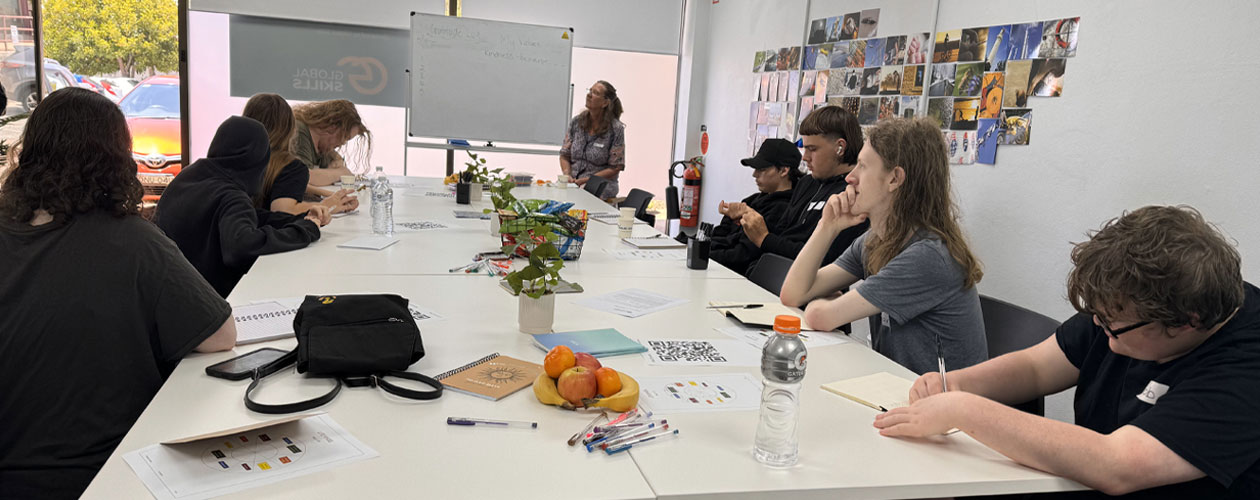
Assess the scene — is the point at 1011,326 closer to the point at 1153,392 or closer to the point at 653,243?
the point at 1153,392

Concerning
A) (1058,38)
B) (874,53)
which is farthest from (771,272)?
(874,53)

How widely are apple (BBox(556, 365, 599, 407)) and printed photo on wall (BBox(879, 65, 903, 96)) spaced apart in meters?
3.57

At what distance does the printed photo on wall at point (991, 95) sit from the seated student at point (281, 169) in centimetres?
300

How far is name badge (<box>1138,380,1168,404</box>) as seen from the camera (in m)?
1.33

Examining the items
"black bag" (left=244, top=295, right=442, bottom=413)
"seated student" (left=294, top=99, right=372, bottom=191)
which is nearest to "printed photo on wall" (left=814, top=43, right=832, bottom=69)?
"seated student" (left=294, top=99, right=372, bottom=191)

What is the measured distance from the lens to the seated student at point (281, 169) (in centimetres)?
343

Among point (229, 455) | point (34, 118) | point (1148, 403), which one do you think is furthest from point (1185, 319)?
point (34, 118)

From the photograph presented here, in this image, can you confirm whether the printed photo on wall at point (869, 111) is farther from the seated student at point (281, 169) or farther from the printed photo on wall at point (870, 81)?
the seated student at point (281, 169)

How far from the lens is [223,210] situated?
104 inches

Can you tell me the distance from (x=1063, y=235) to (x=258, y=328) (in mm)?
3113

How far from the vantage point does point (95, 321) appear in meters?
1.50

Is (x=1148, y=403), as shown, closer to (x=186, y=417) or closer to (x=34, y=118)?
(x=186, y=417)

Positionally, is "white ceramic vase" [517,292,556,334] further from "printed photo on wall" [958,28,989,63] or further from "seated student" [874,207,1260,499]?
"printed photo on wall" [958,28,989,63]

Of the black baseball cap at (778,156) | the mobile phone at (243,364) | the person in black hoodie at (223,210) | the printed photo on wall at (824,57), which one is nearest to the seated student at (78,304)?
the mobile phone at (243,364)
